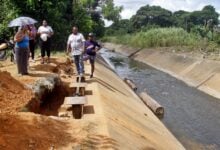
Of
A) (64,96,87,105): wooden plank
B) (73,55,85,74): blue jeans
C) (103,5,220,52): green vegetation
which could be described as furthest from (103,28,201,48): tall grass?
(64,96,87,105): wooden plank

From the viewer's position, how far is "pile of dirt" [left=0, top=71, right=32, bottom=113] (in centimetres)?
1109

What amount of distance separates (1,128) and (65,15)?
93.7ft

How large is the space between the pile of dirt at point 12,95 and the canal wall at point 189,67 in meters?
15.4

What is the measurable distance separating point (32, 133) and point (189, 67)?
90.7ft

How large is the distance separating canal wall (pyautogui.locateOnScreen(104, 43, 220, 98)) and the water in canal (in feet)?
2.16

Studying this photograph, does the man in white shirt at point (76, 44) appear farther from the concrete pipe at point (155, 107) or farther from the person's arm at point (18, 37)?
the concrete pipe at point (155, 107)

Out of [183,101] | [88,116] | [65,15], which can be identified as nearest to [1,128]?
[88,116]

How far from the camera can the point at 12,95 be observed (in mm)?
12188

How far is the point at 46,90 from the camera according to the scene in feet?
46.7

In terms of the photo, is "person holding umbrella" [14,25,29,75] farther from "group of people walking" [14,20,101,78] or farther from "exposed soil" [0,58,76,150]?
"exposed soil" [0,58,76,150]

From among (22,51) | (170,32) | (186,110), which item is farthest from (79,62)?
(170,32)

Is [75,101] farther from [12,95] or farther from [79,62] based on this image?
[79,62]

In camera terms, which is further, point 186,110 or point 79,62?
point 186,110

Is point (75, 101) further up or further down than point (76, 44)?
further down
